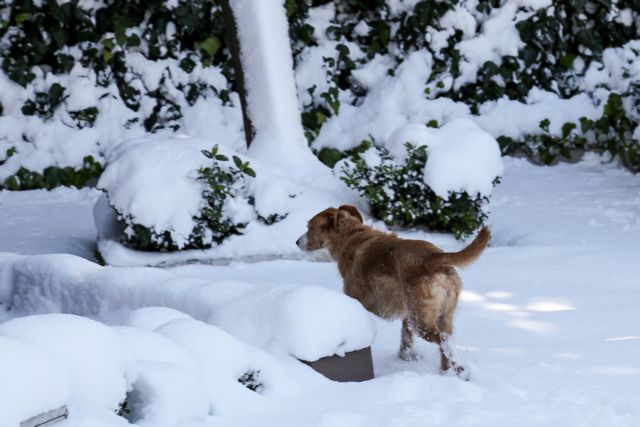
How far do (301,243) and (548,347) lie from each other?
1.48 m

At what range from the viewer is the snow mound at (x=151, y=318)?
419 centimetres

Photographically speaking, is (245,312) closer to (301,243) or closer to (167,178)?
(301,243)

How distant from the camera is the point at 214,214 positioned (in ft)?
23.8

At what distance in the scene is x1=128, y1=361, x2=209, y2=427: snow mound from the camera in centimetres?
318

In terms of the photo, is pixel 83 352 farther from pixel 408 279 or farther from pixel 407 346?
pixel 407 346

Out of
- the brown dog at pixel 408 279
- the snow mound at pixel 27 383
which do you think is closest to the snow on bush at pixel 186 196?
the brown dog at pixel 408 279

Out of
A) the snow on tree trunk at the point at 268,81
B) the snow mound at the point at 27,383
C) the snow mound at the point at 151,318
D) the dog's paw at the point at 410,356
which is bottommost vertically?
the dog's paw at the point at 410,356

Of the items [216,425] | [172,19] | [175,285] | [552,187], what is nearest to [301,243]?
[175,285]

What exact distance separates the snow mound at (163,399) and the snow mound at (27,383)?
0.38m

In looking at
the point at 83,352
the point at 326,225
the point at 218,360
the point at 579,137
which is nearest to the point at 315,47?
the point at 579,137

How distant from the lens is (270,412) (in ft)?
11.6

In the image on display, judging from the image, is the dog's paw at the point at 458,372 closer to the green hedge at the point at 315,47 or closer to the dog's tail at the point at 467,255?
the dog's tail at the point at 467,255

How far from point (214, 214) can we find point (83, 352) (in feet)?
14.0

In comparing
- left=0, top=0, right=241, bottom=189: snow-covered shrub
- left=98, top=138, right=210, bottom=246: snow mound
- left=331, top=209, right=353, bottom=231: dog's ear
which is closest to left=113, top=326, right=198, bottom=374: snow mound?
left=331, top=209, right=353, bottom=231: dog's ear
